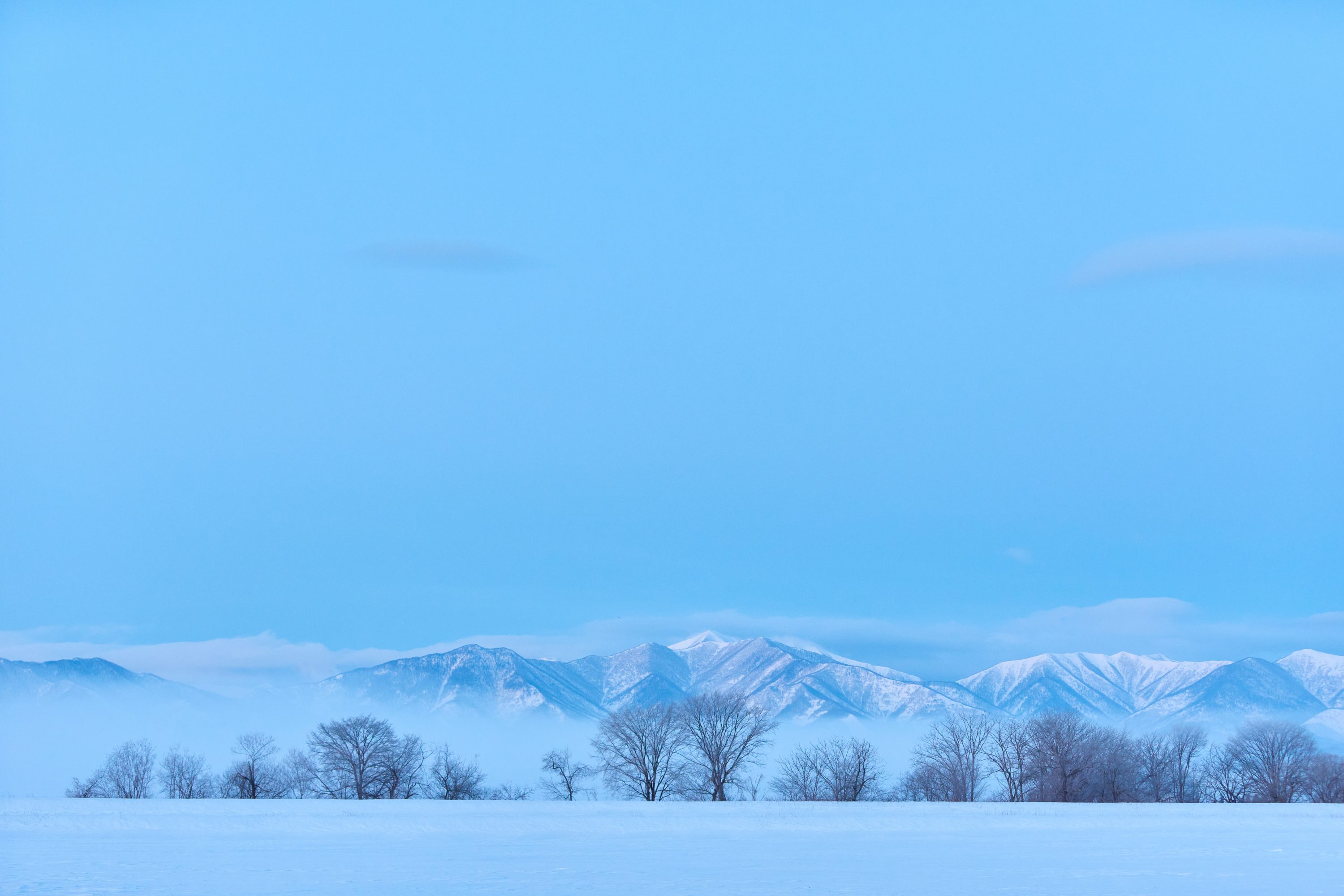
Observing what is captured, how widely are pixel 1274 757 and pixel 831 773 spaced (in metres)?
29.3

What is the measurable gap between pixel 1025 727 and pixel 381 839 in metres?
52.8

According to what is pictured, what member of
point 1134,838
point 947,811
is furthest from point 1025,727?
point 1134,838

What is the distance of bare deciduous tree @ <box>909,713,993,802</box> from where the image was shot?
80.9 meters

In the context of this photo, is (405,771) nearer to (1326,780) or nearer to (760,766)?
(760,766)

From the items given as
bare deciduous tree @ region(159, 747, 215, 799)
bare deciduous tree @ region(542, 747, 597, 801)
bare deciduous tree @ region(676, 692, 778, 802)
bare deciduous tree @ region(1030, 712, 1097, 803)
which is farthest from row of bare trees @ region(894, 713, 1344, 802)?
bare deciduous tree @ region(159, 747, 215, 799)

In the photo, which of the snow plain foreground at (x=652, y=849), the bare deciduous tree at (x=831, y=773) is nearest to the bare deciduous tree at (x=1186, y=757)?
the bare deciduous tree at (x=831, y=773)

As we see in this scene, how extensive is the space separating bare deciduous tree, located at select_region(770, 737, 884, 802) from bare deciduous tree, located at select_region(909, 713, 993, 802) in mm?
3656

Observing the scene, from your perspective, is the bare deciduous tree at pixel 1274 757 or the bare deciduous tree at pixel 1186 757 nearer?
the bare deciduous tree at pixel 1274 757

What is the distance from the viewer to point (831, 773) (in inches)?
3157

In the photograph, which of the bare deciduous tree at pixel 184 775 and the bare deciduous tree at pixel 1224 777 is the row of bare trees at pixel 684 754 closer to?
the bare deciduous tree at pixel 184 775

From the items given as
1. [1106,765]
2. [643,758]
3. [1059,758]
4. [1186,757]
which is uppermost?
[643,758]

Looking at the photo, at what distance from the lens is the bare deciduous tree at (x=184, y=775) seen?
85812mm

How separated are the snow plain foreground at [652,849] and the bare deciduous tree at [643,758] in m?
16.0

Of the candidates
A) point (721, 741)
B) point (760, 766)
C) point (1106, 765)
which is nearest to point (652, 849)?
point (721, 741)
